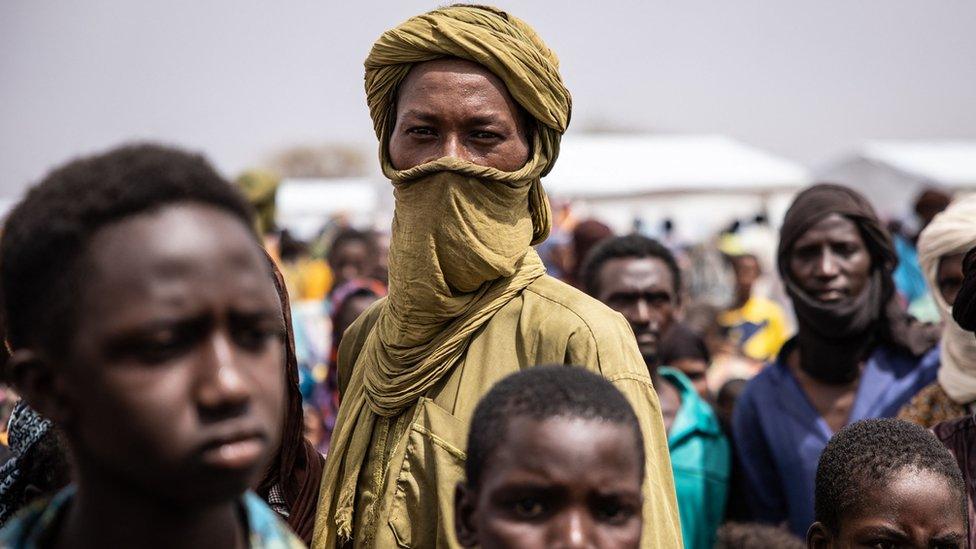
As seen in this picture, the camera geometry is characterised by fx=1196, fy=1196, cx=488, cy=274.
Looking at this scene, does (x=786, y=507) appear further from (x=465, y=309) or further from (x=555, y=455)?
(x=555, y=455)

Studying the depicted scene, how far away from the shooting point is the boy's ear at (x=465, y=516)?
2508 millimetres

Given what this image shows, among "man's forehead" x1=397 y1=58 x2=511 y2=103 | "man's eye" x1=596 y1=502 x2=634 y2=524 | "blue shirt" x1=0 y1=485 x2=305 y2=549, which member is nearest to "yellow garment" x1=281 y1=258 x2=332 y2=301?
"man's forehead" x1=397 y1=58 x2=511 y2=103

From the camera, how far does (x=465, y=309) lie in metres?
3.01

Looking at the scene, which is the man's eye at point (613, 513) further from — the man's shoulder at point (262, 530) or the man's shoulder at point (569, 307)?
the man's shoulder at point (262, 530)

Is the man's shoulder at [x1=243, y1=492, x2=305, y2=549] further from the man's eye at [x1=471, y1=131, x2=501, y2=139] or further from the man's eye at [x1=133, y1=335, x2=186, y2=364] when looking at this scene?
the man's eye at [x1=471, y1=131, x2=501, y2=139]

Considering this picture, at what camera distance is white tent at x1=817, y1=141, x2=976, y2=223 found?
20141 mm

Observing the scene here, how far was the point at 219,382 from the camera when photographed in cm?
163

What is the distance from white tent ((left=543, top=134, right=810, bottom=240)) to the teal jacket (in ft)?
47.6

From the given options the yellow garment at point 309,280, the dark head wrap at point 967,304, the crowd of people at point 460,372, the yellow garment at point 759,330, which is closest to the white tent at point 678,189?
the yellow garment at point 309,280

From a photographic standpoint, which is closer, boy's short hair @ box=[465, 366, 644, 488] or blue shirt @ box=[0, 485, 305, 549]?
blue shirt @ box=[0, 485, 305, 549]

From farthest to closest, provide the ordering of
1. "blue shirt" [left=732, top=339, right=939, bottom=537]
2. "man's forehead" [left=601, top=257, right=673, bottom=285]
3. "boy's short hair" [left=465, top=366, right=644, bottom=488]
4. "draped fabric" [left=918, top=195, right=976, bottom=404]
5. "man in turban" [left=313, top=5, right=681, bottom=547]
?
"man's forehead" [left=601, top=257, right=673, bottom=285], "blue shirt" [left=732, top=339, right=939, bottom=537], "draped fabric" [left=918, top=195, right=976, bottom=404], "man in turban" [left=313, top=5, right=681, bottom=547], "boy's short hair" [left=465, top=366, right=644, bottom=488]

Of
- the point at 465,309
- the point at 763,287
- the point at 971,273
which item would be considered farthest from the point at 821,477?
the point at 763,287

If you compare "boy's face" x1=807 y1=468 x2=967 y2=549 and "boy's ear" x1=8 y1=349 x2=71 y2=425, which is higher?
"boy's ear" x1=8 y1=349 x2=71 y2=425

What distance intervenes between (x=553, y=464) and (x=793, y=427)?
103 inches
